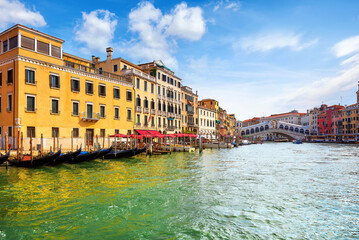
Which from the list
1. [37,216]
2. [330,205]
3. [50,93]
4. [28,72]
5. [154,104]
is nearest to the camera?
[37,216]

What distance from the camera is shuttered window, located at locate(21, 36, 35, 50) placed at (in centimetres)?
1842

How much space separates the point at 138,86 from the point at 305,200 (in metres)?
23.8

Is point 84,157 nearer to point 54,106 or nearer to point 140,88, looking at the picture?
point 54,106

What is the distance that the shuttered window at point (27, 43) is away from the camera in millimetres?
18422

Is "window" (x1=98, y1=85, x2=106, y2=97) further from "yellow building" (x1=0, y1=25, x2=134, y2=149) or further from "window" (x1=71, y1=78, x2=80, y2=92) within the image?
"window" (x1=71, y1=78, x2=80, y2=92)

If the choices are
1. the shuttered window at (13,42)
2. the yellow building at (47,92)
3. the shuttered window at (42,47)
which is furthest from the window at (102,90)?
the shuttered window at (13,42)

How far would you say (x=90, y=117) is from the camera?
23.2m

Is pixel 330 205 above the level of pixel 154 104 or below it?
below

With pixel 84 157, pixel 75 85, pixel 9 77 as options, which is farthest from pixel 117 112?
pixel 9 77

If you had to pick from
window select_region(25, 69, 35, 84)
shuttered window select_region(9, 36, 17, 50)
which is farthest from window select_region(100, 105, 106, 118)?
shuttered window select_region(9, 36, 17, 50)

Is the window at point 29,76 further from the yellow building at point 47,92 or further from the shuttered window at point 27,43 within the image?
the shuttered window at point 27,43

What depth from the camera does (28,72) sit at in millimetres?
18562

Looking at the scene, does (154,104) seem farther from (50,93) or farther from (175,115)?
(50,93)

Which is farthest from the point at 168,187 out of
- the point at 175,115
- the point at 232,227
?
the point at 175,115
